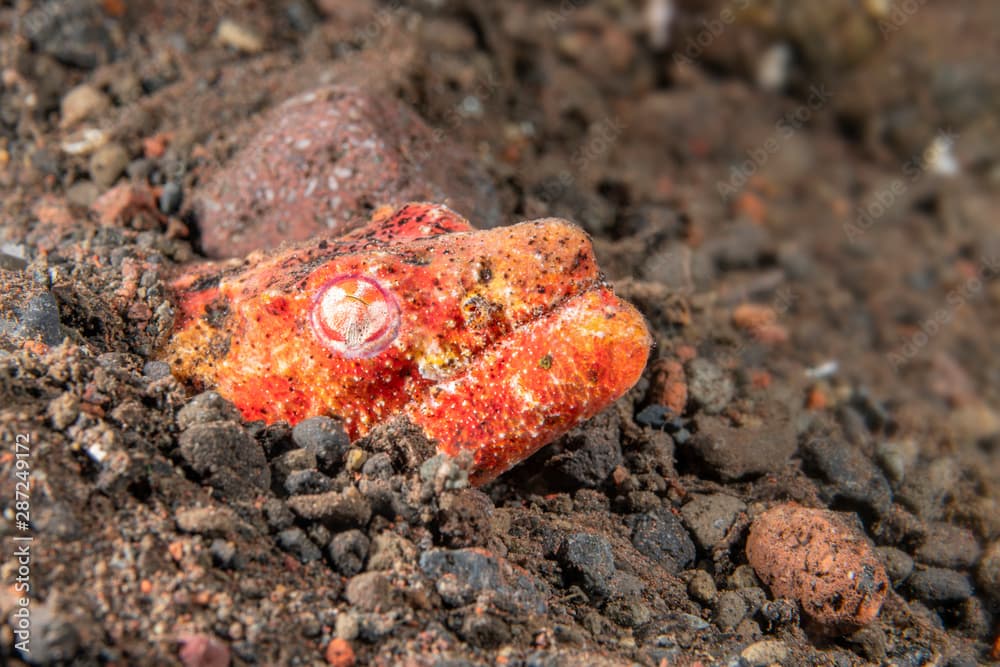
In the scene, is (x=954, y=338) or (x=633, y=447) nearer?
(x=633, y=447)

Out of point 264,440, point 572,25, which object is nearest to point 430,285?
point 264,440

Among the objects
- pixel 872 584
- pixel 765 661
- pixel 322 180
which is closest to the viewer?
pixel 765 661

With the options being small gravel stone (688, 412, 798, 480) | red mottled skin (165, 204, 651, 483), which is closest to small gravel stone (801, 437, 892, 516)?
small gravel stone (688, 412, 798, 480)

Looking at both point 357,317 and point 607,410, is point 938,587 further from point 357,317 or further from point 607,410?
point 357,317

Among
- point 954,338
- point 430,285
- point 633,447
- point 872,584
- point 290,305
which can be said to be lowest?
point 954,338

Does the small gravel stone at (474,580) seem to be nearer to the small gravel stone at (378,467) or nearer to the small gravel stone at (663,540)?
the small gravel stone at (378,467)

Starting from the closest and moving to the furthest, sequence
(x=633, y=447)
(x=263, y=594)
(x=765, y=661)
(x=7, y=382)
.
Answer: (x=263, y=594), (x=7, y=382), (x=765, y=661), (x=633, y=447)

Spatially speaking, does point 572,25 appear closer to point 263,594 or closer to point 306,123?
point 306,123
